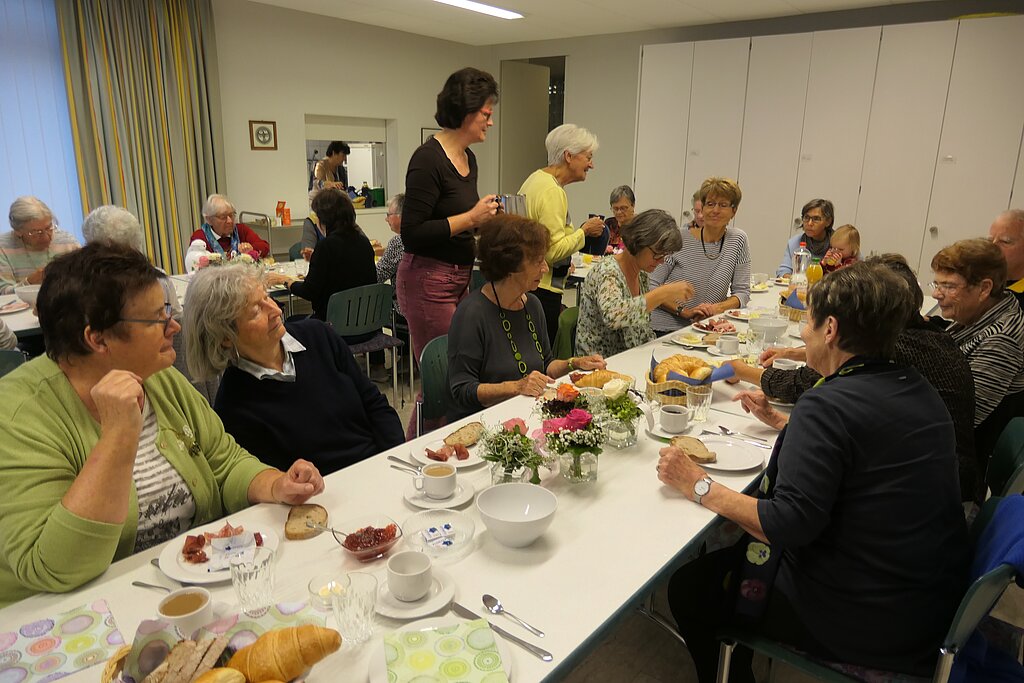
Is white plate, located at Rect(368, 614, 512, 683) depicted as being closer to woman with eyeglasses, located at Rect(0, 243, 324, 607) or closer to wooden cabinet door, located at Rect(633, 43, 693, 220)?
woman with eyeglasses, located at Rect(0, 243, 324, 607)

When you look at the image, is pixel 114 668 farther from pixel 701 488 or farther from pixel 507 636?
pixel 701 488

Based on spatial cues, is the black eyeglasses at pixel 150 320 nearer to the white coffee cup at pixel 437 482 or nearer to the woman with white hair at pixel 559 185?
the white coffee cup at pixel 437 482

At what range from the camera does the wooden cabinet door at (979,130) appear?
550 cm

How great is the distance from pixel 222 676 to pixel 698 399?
1.60 meters

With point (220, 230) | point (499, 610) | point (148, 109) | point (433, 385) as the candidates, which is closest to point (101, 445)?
point (499, 610)

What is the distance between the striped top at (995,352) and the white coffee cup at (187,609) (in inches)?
101

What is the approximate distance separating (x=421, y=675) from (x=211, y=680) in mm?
312

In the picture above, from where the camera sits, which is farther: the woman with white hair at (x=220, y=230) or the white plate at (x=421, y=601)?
the woman with white hair at (x=220, y=230)

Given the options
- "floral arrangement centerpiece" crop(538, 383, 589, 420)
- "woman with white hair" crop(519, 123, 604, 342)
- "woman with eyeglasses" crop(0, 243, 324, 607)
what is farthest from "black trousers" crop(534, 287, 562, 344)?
"woman with eyeglasses" crop(0, 243, 324, 607)

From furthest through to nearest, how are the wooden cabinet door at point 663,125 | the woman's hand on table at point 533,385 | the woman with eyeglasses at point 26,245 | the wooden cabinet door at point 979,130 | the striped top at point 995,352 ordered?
the wooden cabinet door at point 663,125 → the wooden cabinet door at point 979,130 → the woman with eyeglasses at point 26,245 → the striped top at point 995,352 → the woman's hand on table at point 533,385

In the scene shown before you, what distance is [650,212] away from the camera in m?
2.91

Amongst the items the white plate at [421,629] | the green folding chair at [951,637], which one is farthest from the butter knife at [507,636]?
the green folding chair at [951,637]

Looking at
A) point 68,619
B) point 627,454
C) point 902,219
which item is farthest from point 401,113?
point 68,619

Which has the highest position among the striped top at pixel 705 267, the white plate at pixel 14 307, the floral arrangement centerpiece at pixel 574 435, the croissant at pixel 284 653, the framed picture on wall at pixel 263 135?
the framed picture on wall at pixel 263 135
